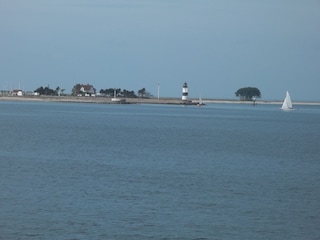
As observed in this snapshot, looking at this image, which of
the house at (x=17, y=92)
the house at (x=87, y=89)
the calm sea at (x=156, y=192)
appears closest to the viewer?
the calm sea at (x=156, y=192)

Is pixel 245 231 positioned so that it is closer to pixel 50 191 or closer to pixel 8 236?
pixel 8 236

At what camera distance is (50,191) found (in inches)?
936

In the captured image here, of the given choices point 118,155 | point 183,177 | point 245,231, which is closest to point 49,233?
point 245,231

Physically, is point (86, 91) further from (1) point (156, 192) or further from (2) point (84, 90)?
(1) point (156, 192)

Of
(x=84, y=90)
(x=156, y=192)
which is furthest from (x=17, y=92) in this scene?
(x=156, y=192)

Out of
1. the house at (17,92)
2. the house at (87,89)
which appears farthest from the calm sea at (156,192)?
the house at (17,92)

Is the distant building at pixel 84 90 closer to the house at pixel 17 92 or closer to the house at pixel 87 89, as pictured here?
the house at pixel 87 89

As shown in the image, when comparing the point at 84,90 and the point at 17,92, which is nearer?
the point at 84,90

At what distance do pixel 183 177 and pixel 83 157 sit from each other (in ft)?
27.8

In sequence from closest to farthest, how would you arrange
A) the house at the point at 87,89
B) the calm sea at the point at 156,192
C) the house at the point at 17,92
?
the calm sea at the point at 156,192, the house at the point at 87,89, the house at the point at 17,92

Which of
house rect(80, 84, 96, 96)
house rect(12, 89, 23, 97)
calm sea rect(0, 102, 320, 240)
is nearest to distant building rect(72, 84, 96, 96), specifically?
house rect(80, 84, 96, 96)

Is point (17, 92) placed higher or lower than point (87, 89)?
lower

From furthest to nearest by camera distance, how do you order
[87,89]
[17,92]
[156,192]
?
1. [17,92]
2. [87,89]
3. [156,192]

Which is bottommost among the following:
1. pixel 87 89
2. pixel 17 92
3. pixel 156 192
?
pixel 17 92
